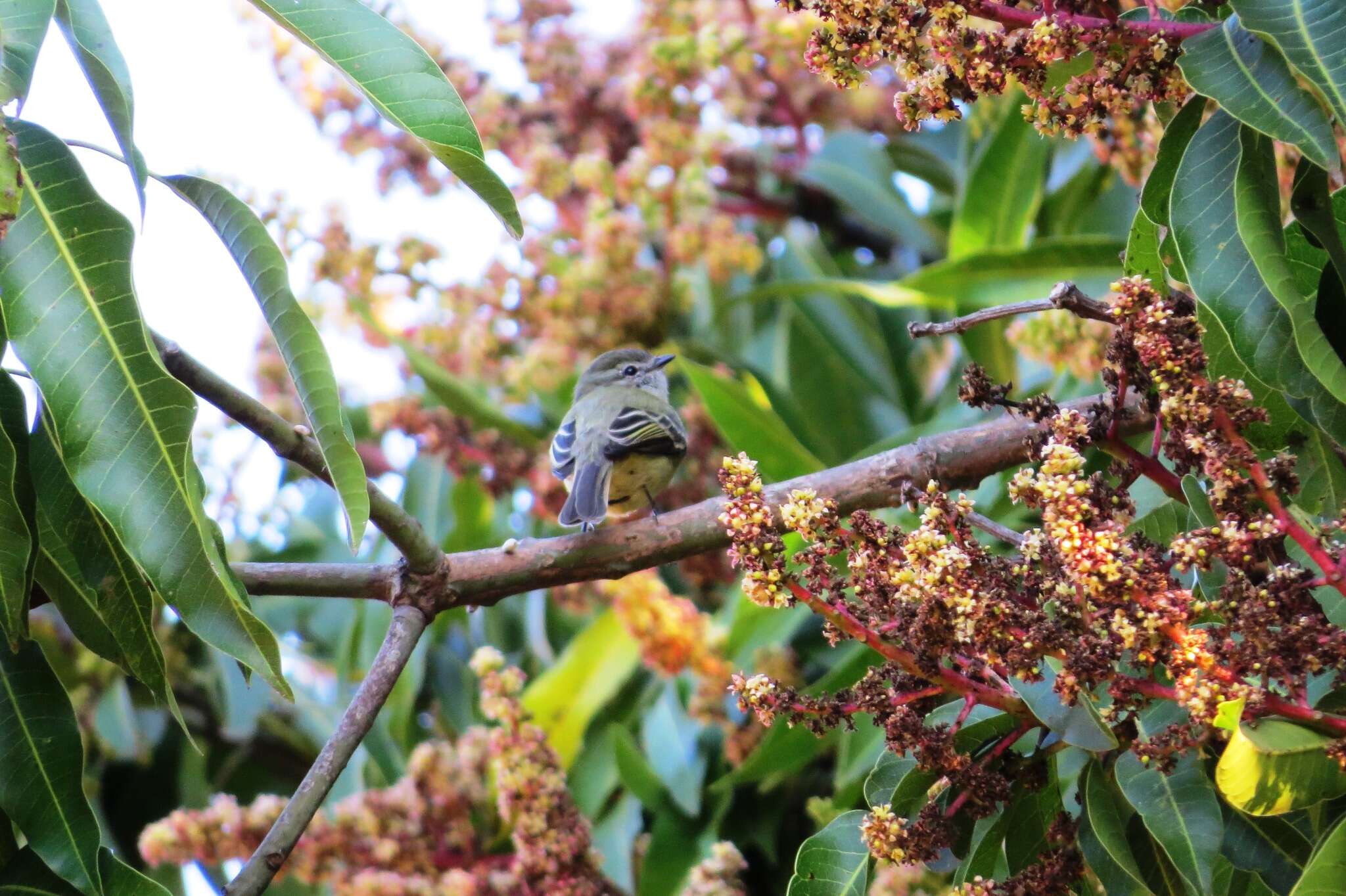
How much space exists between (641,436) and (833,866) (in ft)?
7.46

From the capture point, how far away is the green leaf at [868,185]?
4.64m

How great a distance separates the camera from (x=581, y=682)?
4.22 m

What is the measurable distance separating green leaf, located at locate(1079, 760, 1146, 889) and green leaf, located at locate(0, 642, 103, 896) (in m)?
1.37

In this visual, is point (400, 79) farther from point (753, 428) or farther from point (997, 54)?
point (753, 428)

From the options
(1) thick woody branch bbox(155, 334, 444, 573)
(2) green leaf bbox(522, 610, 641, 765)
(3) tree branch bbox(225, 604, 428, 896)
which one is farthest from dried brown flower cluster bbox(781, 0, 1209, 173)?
(2) green leaf bbox(522, 610, 641, 765)

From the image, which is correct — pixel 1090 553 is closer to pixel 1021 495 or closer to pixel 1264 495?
pixel 1021 495

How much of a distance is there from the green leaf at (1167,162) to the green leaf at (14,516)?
1.64 metres

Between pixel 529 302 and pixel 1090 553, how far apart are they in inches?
120

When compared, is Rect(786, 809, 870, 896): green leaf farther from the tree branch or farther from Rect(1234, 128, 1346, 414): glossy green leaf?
Rect(1234, 128, 1346, 414): glossy green leaf

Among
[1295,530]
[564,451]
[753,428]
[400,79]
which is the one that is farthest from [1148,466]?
[564,451]

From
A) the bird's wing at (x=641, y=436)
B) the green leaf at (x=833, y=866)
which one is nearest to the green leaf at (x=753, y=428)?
the bird's wing at (x=641, y=436)

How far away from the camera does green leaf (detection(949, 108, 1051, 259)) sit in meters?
3.95

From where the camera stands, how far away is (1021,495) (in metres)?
1.64

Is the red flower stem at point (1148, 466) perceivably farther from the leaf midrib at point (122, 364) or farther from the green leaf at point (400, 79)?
the leaf midrib at point (122, 364)
